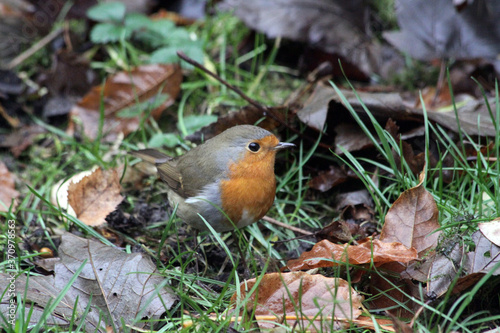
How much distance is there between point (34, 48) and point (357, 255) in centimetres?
398

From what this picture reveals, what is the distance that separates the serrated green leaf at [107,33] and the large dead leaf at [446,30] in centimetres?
239

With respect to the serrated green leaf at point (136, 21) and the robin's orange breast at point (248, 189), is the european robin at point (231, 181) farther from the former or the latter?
→ the serrated green leaf at point (136, 21)

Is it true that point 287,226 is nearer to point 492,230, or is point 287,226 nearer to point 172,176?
point 172,176

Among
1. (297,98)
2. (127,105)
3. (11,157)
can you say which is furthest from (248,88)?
(11,157)

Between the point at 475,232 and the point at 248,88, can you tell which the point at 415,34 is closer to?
the point at 248,88

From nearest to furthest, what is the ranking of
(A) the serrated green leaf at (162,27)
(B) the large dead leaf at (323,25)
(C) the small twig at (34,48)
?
(B) the large dead leaf at (323,25), (A) the serrated green leaf at (162,27), (C) the small twig at (34,48)

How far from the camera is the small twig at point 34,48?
4918mm

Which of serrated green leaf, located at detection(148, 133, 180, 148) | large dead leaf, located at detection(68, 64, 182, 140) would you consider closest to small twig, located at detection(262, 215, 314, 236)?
serrated green leaf, located at detection(148, 133, 180, 148)

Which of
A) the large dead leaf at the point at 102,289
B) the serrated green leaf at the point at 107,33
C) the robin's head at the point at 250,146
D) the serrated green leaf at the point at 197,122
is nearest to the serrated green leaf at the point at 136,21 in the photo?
the serrated green leaf at the point at 107,33

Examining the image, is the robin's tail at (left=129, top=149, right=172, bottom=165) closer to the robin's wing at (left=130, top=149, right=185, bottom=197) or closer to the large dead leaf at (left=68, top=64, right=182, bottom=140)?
the robin's wing at (left=130, top=149, right=185, bottom=197)

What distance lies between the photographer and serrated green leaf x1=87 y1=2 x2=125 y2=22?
4703 millimetres

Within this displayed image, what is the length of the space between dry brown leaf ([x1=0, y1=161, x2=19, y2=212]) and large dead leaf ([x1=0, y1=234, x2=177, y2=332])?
938 millimetres

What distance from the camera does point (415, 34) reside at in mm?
4309

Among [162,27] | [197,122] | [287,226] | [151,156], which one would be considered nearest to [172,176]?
[151,156]
